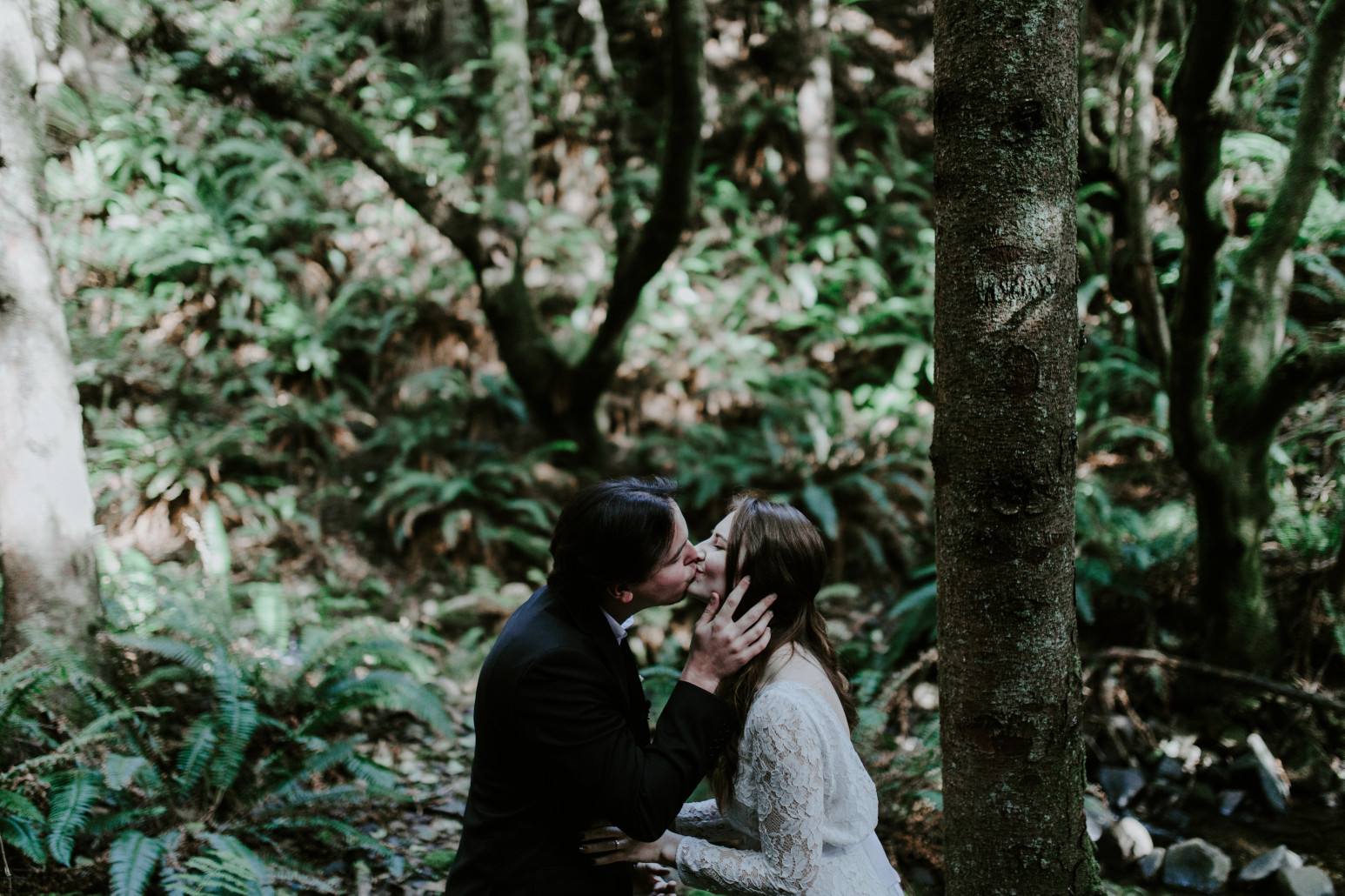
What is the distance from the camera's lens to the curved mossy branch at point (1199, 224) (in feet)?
11.4

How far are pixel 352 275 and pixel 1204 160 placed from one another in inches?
338

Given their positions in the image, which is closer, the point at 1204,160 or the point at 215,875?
the point at 215,875

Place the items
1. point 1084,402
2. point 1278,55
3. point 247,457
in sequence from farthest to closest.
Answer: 1. point 1084,402
2. point 247,457
3. point 1278,55

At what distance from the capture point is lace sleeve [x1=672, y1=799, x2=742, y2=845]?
2.32 metres

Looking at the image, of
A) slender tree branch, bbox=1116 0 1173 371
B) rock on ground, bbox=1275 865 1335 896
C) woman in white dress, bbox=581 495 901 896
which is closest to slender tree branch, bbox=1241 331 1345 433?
slender tree branch, bbox=1116 0 1173 371

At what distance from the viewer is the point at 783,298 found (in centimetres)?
963

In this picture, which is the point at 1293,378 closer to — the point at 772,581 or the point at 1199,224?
the point at 1199,224

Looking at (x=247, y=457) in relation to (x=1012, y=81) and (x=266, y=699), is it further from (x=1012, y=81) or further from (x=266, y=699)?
(x=1012, y=81)

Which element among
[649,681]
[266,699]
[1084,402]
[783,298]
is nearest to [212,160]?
[783,298]

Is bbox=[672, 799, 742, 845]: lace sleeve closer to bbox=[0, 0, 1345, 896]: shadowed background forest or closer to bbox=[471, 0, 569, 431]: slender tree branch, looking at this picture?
bbox=[0, 0, 1345, 896]: shadowed background forest

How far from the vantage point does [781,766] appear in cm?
194

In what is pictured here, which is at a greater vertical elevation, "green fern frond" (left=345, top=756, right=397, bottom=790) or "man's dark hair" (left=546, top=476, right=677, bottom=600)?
"man's dark hair" (left=546, top=476, right=677, bottom=600)

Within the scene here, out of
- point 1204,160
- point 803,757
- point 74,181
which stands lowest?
point 803,757

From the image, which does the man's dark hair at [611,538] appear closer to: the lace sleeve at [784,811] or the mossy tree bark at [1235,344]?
the lace sleeve at [784,811]
